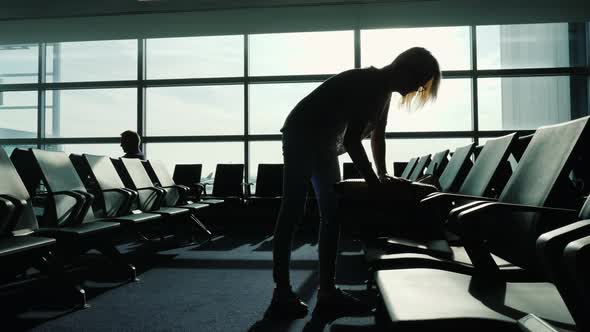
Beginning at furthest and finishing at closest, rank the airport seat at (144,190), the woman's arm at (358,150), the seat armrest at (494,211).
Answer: the airport seat at (144,190)
the woman's arm at (358,150)
the seat armrest at (494,211)

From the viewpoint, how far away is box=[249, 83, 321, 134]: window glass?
685 centimetres

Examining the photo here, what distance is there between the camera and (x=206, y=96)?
698 cm

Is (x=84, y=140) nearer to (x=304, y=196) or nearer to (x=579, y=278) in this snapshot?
(x=304, y=196)

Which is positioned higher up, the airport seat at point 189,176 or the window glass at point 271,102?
the window glass at point 271,102

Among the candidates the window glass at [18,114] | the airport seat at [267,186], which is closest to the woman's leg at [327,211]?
the airport seat at [267,186]

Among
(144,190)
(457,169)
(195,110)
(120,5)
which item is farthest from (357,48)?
(457,169)

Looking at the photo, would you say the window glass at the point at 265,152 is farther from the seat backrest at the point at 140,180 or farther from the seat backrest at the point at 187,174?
the seat backrest at the point at 140,180

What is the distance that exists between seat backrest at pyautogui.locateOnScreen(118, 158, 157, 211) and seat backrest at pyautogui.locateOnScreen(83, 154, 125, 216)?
37 centimetres

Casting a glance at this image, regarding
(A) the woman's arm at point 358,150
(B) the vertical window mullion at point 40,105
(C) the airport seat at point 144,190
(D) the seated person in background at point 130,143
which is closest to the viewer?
(A) the woman's arm at point 358,150

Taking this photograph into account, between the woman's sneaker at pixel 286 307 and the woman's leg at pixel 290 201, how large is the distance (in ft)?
0.14

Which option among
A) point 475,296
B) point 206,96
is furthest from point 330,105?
point 206,96

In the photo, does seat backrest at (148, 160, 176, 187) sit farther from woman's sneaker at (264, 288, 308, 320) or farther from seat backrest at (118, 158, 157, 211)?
woman's sneaker at (264, 288, 308, 320)

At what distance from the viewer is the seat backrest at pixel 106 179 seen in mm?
3287

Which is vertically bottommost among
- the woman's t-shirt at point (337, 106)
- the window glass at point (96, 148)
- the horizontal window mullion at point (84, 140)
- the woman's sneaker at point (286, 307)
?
the woman's sneaker at point (286, 307)
